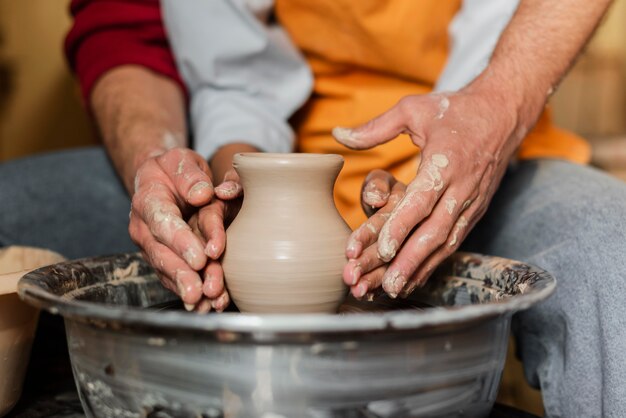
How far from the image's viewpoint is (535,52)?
1025mm

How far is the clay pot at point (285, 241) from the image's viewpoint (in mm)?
768

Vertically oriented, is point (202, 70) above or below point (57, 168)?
above

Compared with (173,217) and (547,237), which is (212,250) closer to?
(173,217)

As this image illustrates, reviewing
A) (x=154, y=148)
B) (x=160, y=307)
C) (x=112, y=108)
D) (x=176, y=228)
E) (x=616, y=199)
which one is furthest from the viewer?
(x=112, y=108)

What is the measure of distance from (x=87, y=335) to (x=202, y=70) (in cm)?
77

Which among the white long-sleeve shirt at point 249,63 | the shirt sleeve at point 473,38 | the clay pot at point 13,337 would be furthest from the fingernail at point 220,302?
the shirt sleeve at point 473,38

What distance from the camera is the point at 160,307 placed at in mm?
907

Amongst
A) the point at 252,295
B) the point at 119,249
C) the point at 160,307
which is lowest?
the point at 119,249

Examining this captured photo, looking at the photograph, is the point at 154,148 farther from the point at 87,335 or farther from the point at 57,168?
the point at 87,335

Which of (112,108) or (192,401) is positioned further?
(112,108)

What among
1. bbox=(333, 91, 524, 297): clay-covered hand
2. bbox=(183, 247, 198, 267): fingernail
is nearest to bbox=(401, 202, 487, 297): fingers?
bbox=(333, 91, 524, 297): clay-covered hand

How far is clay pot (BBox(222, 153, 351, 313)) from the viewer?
2.52 ft

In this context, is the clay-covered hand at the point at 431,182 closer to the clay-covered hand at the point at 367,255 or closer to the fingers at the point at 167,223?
the clay-covered hand at the point at 367,255

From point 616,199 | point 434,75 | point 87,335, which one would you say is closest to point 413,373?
point 87,335
